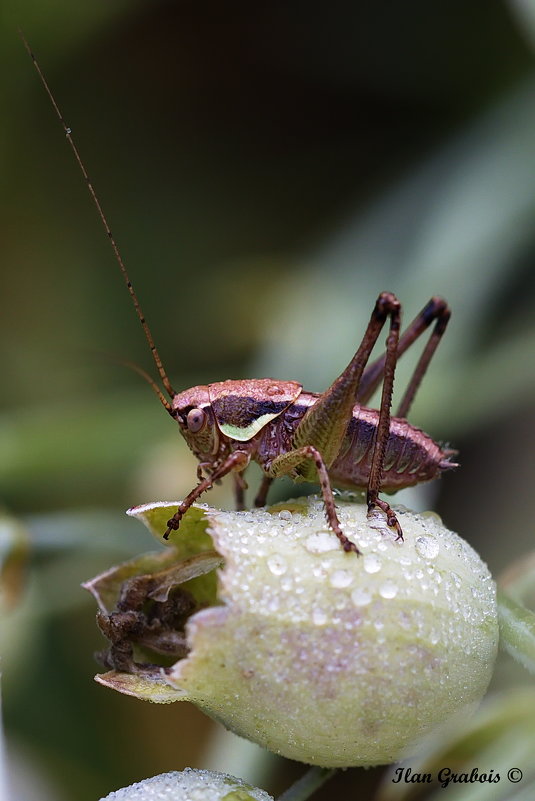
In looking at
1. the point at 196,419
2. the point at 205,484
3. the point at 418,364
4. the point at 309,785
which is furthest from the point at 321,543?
the point at 418,364

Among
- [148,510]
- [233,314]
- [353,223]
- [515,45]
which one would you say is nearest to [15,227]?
[233,314]

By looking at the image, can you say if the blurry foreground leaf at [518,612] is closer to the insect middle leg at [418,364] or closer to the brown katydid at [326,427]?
the brown katydid at [326,427]

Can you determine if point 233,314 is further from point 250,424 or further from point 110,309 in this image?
point 250,424

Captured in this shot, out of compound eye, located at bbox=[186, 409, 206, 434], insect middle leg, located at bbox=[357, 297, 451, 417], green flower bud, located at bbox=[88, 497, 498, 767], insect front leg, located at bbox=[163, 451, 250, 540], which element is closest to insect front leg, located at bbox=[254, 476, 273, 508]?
insect front leg, located at bbox=[163, 451, 250, 540]

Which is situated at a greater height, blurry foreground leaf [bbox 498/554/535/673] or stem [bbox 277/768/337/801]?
blurry foreground leaf [bbox 498/554/535/673]

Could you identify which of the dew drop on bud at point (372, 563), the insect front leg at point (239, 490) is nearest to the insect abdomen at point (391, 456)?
the insect front leg at point (239, 490)

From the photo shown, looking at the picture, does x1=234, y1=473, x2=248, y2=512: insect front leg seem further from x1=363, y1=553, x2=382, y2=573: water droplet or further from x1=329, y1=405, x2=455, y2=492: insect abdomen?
x1=363, y1=553, x2=382, y2=573: water droplet

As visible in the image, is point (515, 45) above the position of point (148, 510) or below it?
above
